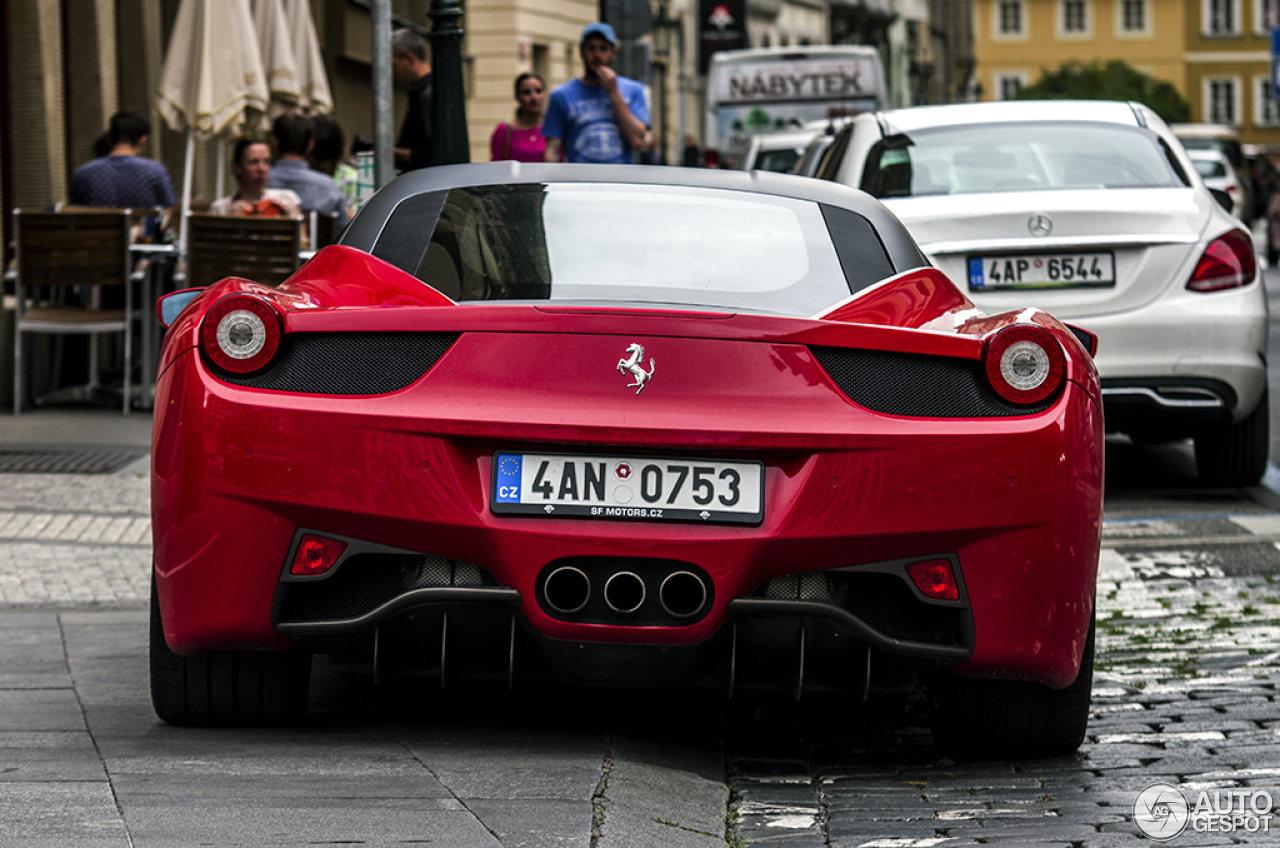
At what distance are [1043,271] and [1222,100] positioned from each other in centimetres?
10663

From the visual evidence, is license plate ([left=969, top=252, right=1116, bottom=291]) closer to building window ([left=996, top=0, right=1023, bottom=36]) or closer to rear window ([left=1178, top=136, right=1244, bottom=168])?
rear window ([left=1178, top=136, right=1244, bottom=168])

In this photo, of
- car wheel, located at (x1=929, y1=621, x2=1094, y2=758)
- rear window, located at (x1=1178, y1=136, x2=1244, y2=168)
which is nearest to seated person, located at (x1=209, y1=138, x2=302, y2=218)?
car wheel, located at (x1=929, y1=621, x2=1094, y2=758)

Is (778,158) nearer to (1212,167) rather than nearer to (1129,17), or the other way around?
(1212,167)

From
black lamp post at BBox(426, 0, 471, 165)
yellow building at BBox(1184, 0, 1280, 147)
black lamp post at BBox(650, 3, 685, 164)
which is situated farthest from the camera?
yellow building at BBox(1184, 0, 1280, 147)

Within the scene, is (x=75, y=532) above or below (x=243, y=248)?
below

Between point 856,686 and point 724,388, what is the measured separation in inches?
26.0

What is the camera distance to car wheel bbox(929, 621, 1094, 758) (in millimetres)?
4348

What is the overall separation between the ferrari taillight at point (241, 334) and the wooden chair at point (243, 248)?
726 cm

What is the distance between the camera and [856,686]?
4125 mm

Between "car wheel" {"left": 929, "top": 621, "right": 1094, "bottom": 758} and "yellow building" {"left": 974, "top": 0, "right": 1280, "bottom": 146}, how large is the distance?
349 feet

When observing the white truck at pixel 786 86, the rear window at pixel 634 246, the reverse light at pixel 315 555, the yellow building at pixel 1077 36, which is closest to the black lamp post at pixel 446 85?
the rear window at pixel 634 246

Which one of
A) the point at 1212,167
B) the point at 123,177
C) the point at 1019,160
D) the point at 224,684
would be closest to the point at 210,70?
the point at 123,177

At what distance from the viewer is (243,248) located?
1130 centimetres

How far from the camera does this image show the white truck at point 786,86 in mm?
36375
